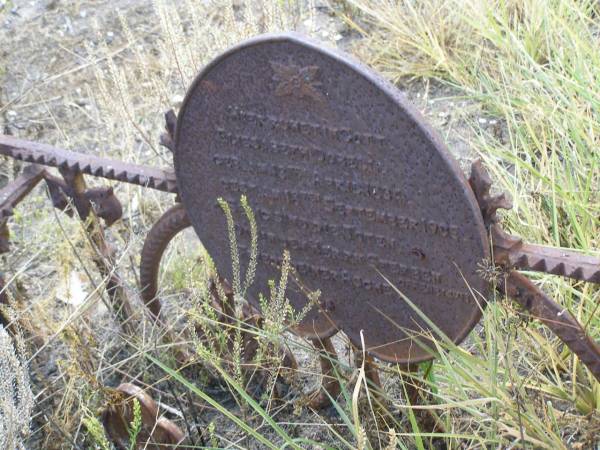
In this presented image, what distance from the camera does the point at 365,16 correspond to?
3471 mm

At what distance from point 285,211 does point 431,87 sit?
5.11ft

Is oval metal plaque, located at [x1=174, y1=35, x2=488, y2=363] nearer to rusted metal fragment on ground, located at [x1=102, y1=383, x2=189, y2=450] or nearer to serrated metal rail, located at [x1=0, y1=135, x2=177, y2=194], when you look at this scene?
serrated metal rail, located at [x1=0, y1=135, x2=177, y2=194]

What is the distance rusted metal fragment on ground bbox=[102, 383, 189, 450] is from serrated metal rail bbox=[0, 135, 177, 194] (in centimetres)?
44

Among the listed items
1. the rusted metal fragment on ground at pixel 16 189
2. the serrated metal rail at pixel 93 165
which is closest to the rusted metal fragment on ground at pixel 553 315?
the serrated metal rail at pixel 93 165

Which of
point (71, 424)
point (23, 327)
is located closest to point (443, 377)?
point (71, 424)

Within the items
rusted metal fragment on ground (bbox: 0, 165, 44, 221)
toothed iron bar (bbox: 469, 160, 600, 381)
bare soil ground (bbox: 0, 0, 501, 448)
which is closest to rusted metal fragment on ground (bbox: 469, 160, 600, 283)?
toothed iron bar (bbox: 469, 160, 600, 381)

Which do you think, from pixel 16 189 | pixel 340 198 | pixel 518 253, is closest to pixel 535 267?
pixel 518 253

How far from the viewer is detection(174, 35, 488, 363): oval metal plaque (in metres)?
1.43

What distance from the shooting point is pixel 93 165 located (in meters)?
1.86

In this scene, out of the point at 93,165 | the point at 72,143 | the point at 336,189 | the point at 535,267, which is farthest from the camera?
the point at 72,143

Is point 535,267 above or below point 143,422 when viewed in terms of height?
above

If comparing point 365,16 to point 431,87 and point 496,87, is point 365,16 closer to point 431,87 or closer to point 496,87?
point 431,87

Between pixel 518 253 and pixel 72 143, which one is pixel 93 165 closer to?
pixel 518 253

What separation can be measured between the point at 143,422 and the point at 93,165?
555mm
